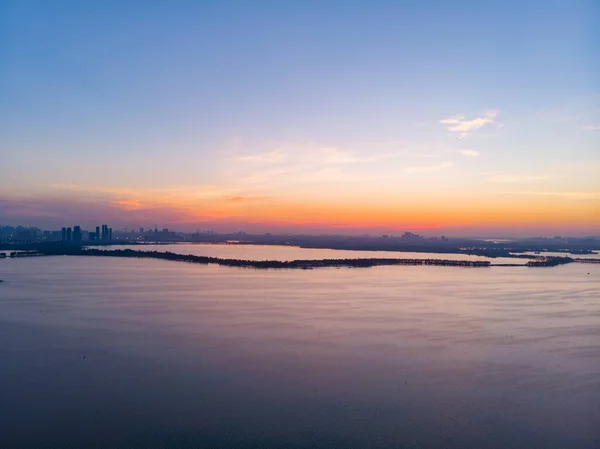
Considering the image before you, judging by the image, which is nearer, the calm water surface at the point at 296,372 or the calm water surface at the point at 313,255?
the calm water surface at the point at 296,372

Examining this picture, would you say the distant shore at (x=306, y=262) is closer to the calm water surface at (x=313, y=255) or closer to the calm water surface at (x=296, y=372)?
the calm water surface at (x=313, y=255)

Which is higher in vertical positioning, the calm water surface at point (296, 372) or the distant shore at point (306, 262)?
the distant shore at point (306, 262)

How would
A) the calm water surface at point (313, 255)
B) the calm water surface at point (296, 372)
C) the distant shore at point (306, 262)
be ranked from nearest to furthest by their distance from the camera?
the calm water surface at point (296, 372)
the distant shore at point (306, 262)
the calm water surface at point (313, 255)

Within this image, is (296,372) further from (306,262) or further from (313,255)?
(313,255)

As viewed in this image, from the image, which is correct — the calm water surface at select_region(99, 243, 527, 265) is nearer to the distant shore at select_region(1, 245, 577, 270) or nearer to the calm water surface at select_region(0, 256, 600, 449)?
the distant shore at select_region(1, 245, 577, 270)

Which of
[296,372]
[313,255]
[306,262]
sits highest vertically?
[313,255]

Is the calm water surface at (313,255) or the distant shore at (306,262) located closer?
the distant shore at (306,262)

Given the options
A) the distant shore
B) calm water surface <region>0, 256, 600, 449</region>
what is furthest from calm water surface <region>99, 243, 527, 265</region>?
calm water surface <region>0, 256, 600, 449</region>

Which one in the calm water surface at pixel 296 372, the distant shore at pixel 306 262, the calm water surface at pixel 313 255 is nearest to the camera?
the calm water surface at pixel 296 372

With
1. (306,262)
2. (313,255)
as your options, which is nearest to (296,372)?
(306,262)

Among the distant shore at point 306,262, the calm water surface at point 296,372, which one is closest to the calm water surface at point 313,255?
the distant shore at point 306,262
